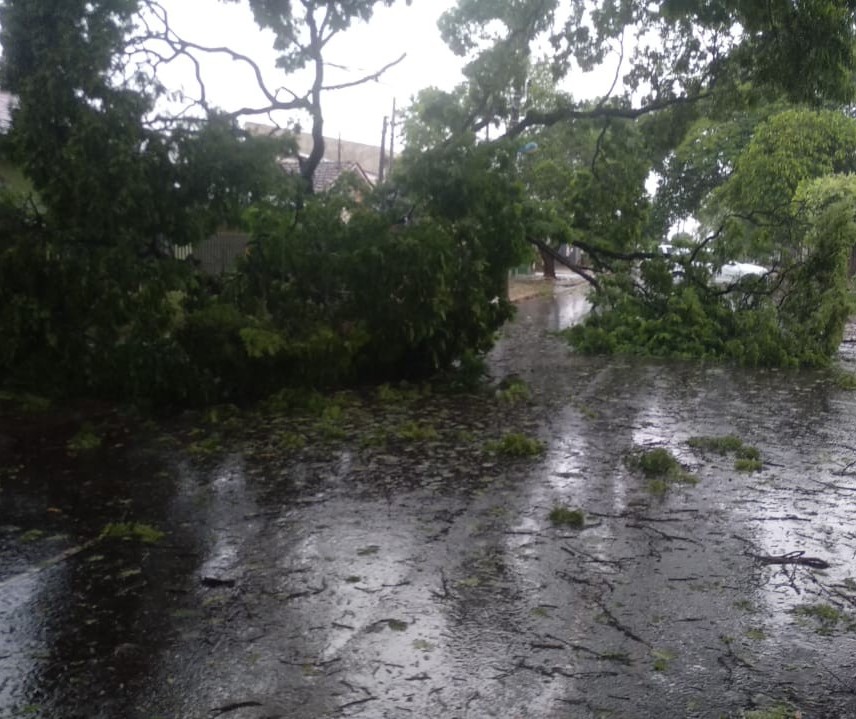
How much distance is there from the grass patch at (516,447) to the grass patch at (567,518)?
5.99 ft

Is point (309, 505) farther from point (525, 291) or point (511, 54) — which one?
point (525, 291)

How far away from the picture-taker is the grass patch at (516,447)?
8.16m

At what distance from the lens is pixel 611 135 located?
51.7 feet

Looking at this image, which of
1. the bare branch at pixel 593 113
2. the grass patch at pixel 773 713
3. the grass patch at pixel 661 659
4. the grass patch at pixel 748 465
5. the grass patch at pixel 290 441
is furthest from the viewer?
the bare branch at pixel 593 113

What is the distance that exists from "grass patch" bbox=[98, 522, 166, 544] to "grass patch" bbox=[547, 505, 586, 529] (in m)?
2.44

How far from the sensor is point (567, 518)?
6211mm

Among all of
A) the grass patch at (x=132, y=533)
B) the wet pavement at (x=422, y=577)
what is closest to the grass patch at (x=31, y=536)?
the wet pavement at (x=422, y=577)

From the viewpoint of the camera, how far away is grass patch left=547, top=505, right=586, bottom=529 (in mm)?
6156

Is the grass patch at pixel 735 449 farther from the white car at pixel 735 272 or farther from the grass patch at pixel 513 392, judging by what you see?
the white car at pixel 735 272

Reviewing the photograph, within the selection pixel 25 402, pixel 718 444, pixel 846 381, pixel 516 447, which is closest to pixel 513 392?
pixel 516 447

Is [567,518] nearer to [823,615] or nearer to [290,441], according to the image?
[823,615]

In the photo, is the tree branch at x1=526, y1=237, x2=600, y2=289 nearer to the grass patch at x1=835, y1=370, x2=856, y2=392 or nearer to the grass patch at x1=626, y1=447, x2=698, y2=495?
the grass patch at x1=835, y1=370, x2=856, y2=392

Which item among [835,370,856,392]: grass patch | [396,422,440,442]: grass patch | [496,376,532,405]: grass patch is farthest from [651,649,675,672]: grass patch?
[835,370,856,392]: grass patch

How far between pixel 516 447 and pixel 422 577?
312 cm
